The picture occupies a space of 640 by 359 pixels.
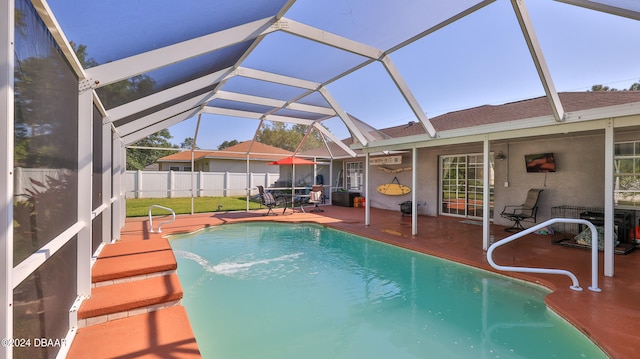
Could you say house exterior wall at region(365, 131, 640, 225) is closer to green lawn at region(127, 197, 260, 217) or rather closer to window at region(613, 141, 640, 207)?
window at region(613, 141, 640, 207)

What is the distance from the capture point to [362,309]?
4.09 m

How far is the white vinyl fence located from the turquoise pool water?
38.2ft

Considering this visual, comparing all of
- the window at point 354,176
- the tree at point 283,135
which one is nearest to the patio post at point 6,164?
the window at point 354,176

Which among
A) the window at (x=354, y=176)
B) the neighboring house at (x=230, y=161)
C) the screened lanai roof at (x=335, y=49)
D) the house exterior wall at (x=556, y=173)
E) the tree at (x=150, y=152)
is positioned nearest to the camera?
the screened lanai roof at (x=335, y=49)

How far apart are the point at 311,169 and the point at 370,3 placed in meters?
15.2

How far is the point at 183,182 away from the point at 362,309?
57.3ft

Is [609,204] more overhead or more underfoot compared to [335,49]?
more underfoot

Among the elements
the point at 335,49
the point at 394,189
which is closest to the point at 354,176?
the point at 394,189

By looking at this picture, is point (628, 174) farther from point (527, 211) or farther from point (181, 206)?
point (181, 206)

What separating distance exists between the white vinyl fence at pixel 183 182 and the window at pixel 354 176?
5.69 meters

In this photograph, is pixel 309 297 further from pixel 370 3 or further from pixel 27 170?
pixel 370 3

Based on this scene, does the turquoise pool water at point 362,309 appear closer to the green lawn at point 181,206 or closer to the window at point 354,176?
the green lawn at point 181,206

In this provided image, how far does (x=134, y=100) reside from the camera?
4816 mm

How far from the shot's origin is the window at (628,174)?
6.95 meters
